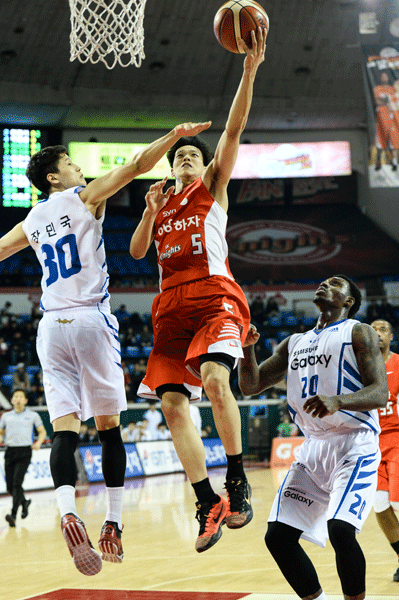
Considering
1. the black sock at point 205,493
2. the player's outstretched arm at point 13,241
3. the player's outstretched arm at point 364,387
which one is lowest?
the black sock at point 205,493

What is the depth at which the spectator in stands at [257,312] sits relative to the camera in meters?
25.2

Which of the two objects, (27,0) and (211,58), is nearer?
(27,0)

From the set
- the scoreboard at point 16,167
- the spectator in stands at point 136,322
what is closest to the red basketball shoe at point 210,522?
the spectator in stands at point 136,322

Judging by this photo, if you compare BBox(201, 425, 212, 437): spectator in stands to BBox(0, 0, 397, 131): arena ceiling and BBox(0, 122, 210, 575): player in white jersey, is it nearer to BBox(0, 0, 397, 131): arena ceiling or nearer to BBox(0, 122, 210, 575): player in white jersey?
BBox(0, 0, 397, 131): arena ceiling

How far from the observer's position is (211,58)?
24.8 m

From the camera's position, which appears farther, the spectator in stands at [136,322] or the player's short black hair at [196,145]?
the spectator in stands at [136,322]

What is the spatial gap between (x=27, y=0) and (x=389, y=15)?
11637 mm

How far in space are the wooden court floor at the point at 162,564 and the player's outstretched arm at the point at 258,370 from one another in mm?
2338

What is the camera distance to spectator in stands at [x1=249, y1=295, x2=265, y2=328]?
25.2 meters

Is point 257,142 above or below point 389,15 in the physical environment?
below

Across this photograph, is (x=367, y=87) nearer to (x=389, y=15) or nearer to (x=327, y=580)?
(x=389, y=15)

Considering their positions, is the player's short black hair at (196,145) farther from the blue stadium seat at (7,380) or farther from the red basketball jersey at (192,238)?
the blue stadium seat at (7,380)

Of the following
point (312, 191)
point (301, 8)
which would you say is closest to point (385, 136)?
point (301, 8)

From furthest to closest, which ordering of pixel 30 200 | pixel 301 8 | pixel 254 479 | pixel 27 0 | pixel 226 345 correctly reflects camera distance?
1. pixel 30 200
2. pixel 301 8
3. pixel 27 0
4. pixel 254 479
5. pixel 226 345
